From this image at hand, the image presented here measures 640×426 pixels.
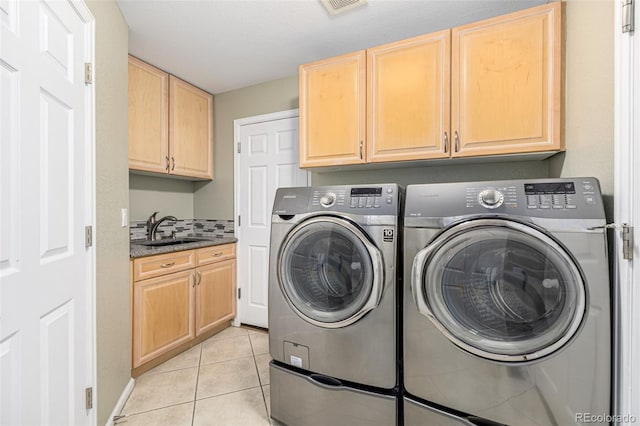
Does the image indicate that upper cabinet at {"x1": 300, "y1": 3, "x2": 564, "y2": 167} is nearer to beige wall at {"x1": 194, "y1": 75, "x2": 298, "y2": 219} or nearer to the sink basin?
beige wall at {"x1": 194, "y1": 75, "x2": 298, "y2": 219}

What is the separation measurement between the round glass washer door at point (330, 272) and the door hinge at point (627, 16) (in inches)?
45.8

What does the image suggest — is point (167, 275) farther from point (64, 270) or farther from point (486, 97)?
point (486, 97)

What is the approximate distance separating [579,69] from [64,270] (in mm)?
2387

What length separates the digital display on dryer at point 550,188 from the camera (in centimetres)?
105

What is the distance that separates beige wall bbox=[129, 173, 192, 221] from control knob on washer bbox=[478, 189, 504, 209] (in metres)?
2.75

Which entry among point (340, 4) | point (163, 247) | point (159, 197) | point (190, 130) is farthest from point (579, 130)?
point (159, 197)

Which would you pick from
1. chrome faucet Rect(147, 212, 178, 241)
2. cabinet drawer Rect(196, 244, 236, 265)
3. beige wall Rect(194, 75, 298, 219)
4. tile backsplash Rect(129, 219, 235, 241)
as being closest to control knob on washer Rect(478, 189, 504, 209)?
beige wall Rect(194, 75, 298, 219)

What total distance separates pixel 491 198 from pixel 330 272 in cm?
81

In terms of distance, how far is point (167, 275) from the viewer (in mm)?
2186

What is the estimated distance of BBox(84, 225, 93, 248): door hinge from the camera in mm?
1262

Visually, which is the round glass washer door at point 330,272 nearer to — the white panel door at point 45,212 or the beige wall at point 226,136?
the white panel door at point 45,212

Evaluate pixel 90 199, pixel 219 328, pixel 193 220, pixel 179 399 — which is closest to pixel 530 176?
pixel 90 199

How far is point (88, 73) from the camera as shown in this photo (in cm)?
128

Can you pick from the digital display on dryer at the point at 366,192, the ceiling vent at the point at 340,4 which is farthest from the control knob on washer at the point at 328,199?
the ceiling vent at the point at 340,4
